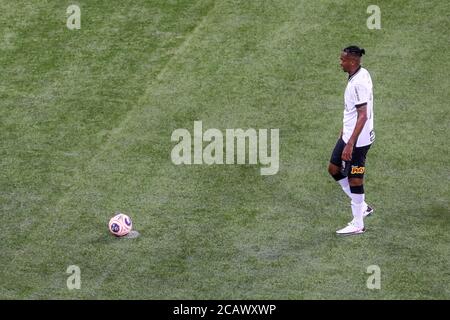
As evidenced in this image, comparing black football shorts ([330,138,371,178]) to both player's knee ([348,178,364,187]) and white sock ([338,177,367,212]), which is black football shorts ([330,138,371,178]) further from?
white sock ([338,177,367,212])

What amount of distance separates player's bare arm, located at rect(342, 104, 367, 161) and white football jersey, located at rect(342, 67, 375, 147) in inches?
4.1

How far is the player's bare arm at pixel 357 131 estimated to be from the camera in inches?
637

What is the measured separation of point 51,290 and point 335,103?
25.3 ft

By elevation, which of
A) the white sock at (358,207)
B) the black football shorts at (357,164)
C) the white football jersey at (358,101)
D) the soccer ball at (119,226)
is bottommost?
the soccer ball at (119,226)

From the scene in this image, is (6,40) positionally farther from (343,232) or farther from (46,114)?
(343,232)

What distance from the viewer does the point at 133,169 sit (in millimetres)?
18516

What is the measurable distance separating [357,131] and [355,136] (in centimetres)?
9

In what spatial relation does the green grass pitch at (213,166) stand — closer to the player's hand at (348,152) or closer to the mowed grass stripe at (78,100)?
the mowed grass stripe at (78,100)

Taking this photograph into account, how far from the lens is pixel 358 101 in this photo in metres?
16.2

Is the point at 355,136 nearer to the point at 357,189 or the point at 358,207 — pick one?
the point at 357,189

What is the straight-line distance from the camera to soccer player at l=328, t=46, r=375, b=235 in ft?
53.2

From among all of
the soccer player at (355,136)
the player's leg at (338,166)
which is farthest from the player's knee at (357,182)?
the player's leg at (338,166)

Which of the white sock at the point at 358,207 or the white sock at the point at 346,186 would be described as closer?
the white sock at the point at 358,207
